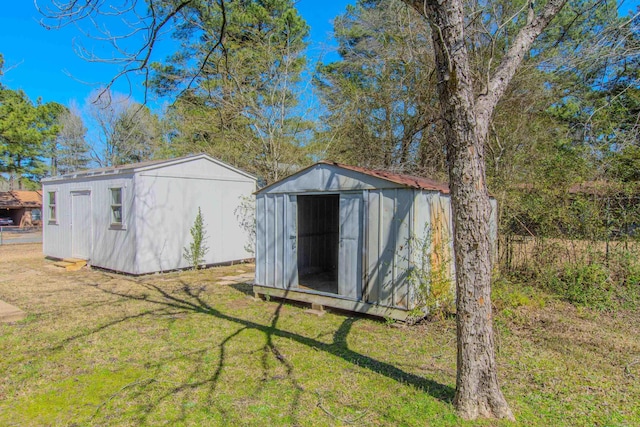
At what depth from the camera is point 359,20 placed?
10.7 metres

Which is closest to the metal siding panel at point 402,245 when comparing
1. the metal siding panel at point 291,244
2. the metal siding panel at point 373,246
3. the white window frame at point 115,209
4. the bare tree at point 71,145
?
the metal siding panel at point 373,246

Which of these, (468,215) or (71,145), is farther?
(71,145)

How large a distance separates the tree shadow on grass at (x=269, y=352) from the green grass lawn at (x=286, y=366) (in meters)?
0.02

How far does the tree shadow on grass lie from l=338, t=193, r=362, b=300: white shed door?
46cm

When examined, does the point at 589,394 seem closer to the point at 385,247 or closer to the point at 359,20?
the point at 385,247

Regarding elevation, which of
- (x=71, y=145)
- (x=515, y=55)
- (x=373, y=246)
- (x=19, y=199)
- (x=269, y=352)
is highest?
(x=71, y=145)

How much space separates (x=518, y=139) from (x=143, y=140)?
71.5ft

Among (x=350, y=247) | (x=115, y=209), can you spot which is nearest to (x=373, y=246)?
(x=350, y=247)

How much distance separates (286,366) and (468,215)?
2.27 meters

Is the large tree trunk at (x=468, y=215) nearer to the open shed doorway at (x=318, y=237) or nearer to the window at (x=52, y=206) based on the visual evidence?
the open shed doorway at (x=318, y=237)

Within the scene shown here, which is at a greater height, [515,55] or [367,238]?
[515,55]

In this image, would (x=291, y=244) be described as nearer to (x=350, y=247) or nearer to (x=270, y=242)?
(x=270, y=242)

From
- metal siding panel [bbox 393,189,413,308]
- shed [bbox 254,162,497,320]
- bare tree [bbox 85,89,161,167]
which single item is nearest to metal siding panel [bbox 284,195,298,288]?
shed [bbox 254,162,497,320]

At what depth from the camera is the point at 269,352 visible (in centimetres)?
393
